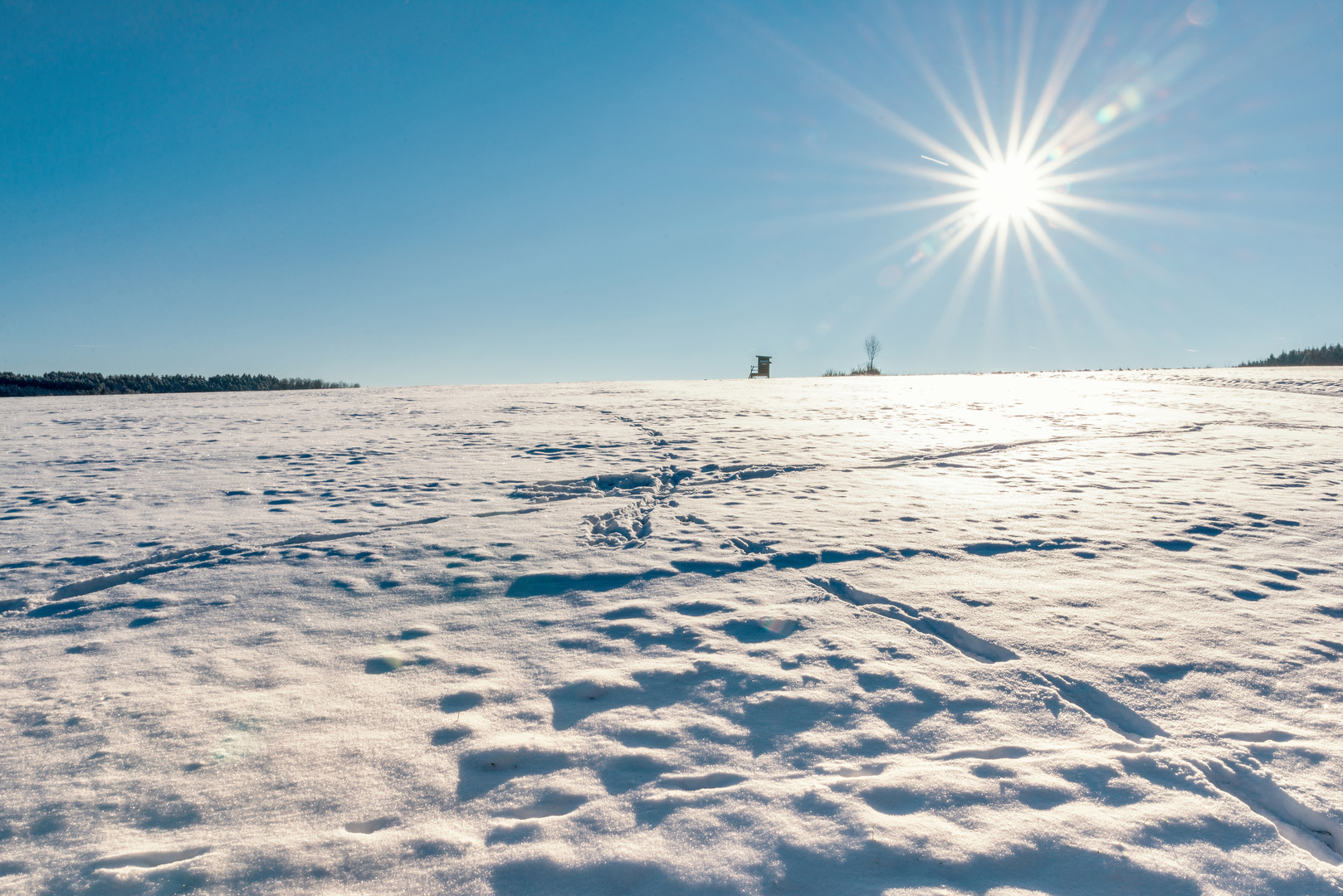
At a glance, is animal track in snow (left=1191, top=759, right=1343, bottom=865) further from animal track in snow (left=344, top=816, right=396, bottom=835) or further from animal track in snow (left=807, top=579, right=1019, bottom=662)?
animal track in snow (left=344, top=816, right=396, bottom=835)

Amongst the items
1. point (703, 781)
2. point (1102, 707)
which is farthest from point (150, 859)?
point (1102, 707)

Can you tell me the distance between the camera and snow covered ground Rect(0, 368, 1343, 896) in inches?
70.8

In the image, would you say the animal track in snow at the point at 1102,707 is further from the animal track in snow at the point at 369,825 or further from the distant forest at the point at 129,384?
the distant forest at the point at 129,384

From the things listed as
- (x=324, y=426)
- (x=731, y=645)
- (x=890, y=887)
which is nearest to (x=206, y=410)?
(x=324, y=426)

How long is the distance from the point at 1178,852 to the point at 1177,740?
620 mm

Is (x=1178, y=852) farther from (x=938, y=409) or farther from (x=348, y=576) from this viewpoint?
(x=938, y=409)

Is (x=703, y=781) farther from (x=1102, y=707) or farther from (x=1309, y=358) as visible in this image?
(x=1309, y=358)

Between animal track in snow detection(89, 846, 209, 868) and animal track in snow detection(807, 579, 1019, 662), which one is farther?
animal track in snow detection(807, 579, 1019, 662)

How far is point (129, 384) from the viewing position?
21.1m

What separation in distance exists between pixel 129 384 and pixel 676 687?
26245 mm

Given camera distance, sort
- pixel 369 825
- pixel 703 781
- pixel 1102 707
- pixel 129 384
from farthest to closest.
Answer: pixel 129 384 < pixel 1102 707 < pixel 703 781 < pixel 369 825

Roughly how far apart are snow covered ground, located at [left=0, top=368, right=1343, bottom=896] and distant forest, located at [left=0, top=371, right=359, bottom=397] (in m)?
18.4

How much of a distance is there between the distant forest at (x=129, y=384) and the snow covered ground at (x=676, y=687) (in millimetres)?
18394

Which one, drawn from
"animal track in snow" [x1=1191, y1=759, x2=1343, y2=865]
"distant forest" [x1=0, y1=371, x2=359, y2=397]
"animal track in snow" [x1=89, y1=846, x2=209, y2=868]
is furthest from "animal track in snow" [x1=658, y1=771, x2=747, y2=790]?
"distant forest" [x1=0, y1=371, x2=359, y2=397]
